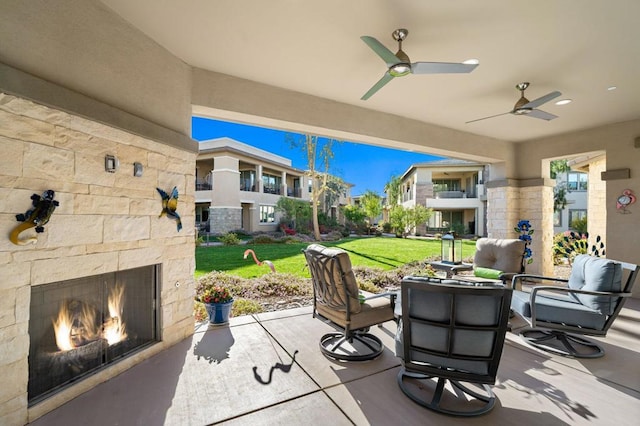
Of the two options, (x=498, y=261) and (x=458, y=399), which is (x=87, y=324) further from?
(x=498, y=261)

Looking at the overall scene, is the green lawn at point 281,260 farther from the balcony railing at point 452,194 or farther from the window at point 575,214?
the window at point 575,214

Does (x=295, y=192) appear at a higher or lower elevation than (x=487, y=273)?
higher

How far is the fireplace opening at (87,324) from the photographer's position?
232 centimetres

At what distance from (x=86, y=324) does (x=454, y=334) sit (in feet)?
10.3

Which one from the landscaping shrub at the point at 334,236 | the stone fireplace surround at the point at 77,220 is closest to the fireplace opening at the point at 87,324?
the stone fireplace surround at the point at 77,220

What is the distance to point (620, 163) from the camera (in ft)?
18.9

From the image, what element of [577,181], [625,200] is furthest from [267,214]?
[577,181]

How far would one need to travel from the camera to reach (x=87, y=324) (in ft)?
8.73

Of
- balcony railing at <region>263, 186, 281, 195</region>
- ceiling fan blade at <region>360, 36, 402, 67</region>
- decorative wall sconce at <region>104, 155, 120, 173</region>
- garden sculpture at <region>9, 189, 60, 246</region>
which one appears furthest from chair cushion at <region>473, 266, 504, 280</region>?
balcony railing at <region>263, 186, 281, 195</region>

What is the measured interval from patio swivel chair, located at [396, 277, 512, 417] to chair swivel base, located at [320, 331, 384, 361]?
79 centimetres

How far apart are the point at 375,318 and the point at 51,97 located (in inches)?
139

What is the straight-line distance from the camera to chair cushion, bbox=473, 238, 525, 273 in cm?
495

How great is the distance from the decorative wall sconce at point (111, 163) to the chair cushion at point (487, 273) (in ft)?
17.1

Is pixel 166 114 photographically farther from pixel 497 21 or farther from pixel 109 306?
pixel 497 21
